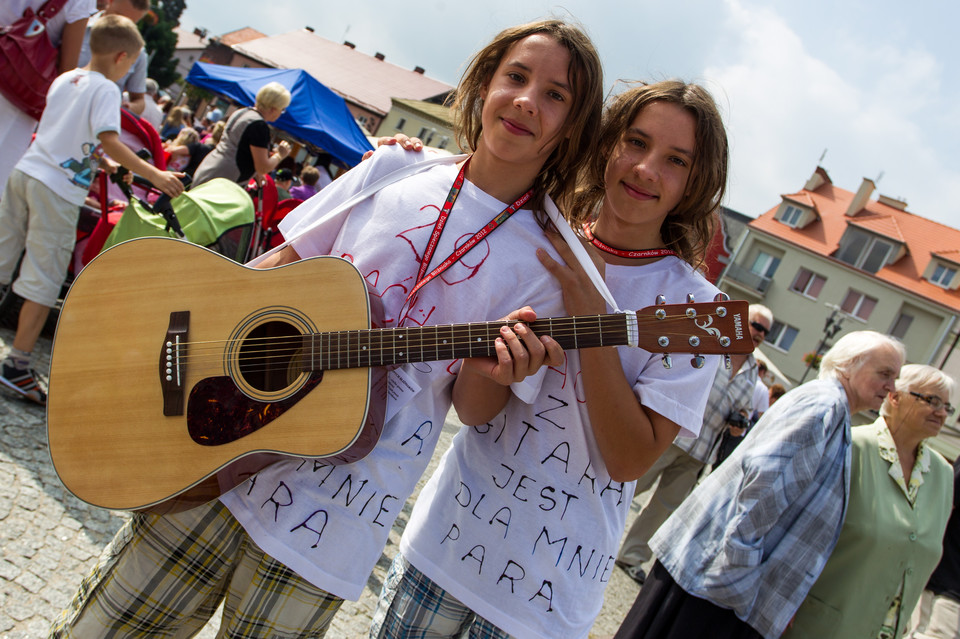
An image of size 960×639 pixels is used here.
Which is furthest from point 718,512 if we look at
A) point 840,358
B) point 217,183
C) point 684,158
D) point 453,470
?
point 217,183

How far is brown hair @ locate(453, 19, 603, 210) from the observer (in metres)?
1.90

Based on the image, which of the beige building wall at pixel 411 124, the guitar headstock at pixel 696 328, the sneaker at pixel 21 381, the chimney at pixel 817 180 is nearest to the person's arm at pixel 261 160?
the sneaker at pixel 21 381

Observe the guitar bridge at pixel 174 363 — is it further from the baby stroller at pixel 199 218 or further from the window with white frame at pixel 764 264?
the window with white frame at pixel 764 264

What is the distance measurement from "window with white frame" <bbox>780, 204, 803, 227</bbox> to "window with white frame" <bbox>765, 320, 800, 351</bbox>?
19.5 feet

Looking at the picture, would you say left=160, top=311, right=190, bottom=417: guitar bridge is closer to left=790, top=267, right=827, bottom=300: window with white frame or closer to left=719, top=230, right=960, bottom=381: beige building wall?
left=719, top=230, right=960, bottom=381: beige building wall

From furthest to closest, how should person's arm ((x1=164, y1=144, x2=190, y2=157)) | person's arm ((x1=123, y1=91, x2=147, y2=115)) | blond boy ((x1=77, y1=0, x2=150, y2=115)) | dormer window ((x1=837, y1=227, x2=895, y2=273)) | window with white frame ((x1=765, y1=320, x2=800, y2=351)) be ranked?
window with white frame ((x1=765, y1=320, x2=800, y2=351)), dormer window ((x1=837, y1=227, x2=895, y2=273)), person's arm ((x1=164, y1=144, x2=190, y2=157)), person's arm ((x1=123, y1=91, x2=147, y2=115)), blond boy ((x1=77, y1=0, x2=150, y2=115))

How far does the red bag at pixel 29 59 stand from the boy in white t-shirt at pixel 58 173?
321 millimetres

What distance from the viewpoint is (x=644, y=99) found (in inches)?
79.7

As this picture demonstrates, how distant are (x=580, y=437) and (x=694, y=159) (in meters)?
0.92

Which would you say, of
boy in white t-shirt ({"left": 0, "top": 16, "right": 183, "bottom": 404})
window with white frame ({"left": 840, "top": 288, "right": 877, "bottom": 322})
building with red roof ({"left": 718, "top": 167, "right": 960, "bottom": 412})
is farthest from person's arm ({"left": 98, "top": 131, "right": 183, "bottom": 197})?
window with white frame ({"left": 840, "top": 288, "right": 877, "bottom": 322})

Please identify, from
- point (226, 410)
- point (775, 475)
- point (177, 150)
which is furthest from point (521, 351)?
point (177, 150)

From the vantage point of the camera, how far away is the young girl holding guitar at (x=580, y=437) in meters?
1.80

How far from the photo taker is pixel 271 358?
69.1 inches

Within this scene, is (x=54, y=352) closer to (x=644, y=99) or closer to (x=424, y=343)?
(x=424, y=343)
